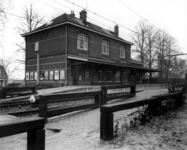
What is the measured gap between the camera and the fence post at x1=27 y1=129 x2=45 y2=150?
2.13m

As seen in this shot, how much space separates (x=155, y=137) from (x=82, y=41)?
72.9ft

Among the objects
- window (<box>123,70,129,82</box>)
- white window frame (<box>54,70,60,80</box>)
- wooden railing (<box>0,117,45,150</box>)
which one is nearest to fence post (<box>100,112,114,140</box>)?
wooden railing (<box>0,117,45,150</box>)

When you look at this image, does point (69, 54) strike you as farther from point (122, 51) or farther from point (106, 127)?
point (106, 127)

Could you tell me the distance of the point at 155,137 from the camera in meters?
3.98

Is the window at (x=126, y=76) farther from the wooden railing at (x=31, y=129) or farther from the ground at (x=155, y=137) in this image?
the wooden railing at (x=31, y=129)

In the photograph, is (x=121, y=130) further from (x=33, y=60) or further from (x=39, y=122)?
(x=33, y=60)

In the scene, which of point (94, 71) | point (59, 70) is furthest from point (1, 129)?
point (94, 71)

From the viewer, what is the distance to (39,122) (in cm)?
222

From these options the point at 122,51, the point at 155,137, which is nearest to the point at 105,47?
the point at 122,51

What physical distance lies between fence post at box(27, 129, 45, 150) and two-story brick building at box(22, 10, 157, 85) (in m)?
17.9

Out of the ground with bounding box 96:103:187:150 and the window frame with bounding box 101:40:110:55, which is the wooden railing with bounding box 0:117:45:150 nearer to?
the ground with bounding box 96:103:187:150

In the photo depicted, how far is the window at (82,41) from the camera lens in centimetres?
2454

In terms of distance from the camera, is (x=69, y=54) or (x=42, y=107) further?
(x=69, y=54)

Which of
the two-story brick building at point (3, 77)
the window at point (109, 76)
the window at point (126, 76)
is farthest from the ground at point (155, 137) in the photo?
the two-story brick building at point (3, 77)
